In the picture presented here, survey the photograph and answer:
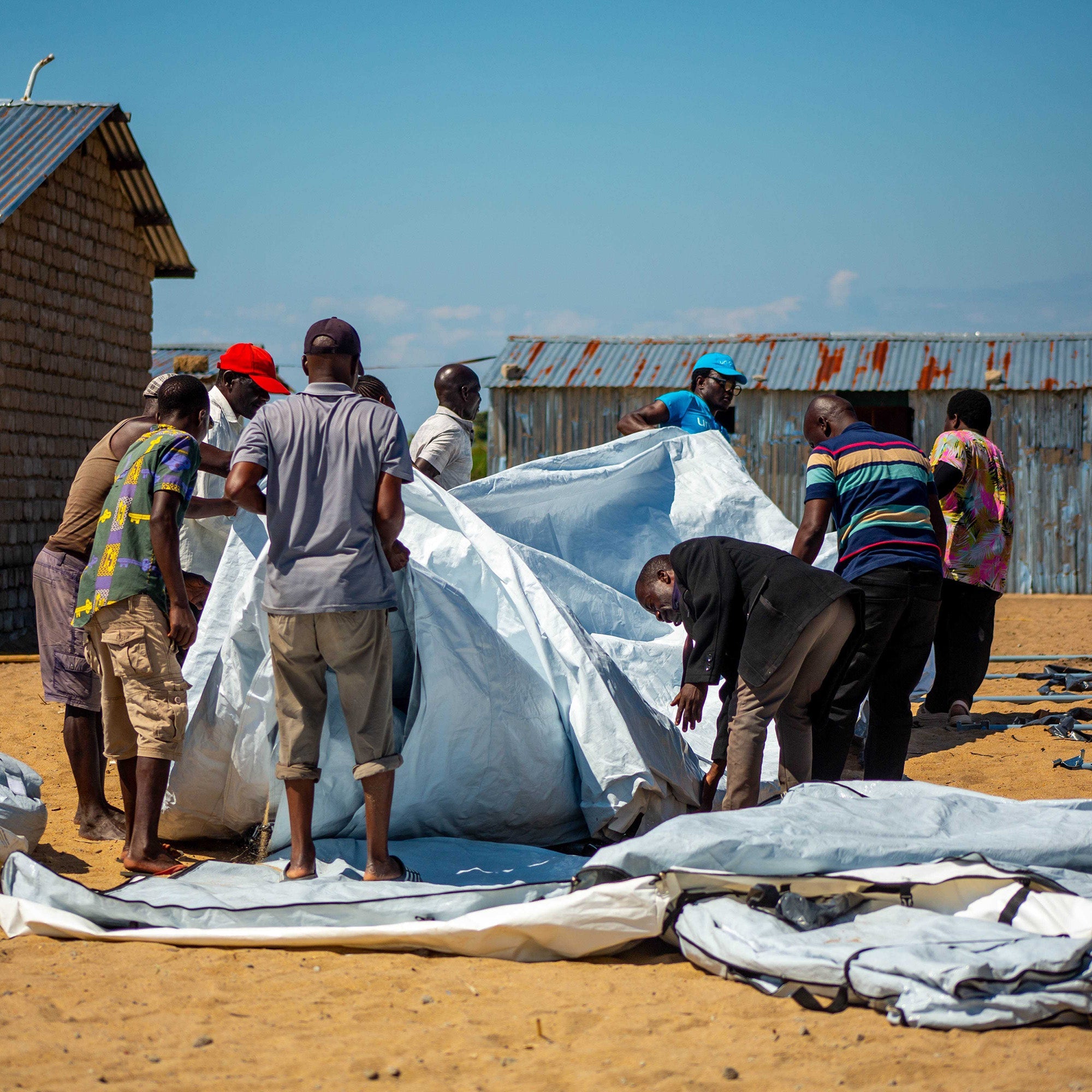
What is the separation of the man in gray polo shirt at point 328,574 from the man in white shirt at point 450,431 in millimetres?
1943

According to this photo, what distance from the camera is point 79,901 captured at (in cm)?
297

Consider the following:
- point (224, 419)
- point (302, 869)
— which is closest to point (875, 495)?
point (302, 869)

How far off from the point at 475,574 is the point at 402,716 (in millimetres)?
675

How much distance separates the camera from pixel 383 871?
10.9 feet

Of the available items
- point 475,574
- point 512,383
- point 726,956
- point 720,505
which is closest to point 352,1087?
point 726,956

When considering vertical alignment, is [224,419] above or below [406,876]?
above

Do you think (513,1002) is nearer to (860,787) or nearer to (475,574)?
(860,787)

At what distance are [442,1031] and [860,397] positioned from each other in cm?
1298

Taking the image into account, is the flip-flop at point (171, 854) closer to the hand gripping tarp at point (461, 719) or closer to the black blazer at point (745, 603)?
the hand gripping tarp at point (461, 719)

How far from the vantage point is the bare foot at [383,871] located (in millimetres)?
3299

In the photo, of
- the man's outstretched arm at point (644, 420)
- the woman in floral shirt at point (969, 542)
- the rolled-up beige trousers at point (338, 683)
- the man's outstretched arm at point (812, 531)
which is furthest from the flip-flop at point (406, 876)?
the woman in floral shirt at point (969, 542)

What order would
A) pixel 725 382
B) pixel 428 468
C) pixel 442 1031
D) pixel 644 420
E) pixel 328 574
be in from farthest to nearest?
pixel 644 420, pixel 725 382, pixel 428 468, pixel 328 574, pixel 442 1031

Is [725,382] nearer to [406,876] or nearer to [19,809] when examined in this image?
[406,876]

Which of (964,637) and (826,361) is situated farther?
(826,361)
